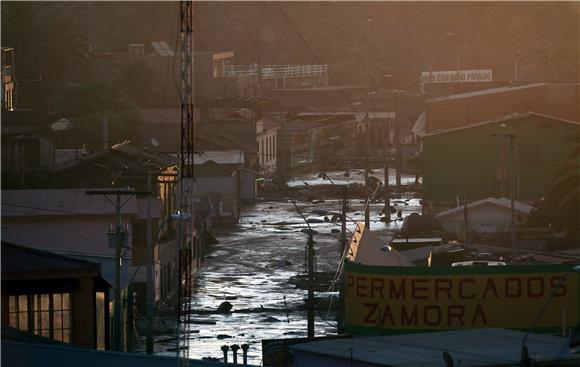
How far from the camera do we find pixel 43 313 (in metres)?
17.7

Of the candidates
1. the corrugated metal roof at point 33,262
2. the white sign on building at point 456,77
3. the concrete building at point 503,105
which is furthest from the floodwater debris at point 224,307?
the white sign on building at point 456,77

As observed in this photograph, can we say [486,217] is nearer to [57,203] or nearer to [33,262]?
[57,203]

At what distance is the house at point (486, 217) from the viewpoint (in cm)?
3569

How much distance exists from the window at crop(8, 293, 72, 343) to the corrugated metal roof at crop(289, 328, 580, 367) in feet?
12.4

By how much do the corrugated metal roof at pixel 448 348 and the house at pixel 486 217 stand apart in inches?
782

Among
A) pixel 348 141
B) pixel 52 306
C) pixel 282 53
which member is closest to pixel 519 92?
pixel 348 141

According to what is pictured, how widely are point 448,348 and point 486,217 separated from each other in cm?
2169

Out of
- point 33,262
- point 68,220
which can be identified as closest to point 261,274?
point 68,220

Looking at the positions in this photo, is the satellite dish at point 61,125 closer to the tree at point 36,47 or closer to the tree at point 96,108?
the tree at point 96,108

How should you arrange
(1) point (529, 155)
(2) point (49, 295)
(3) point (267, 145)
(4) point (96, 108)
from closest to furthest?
1. (2) point (49, 295)
2. (1) point (529, 155)
3. (3) point (267, 145)
4. (4) point (96, 108)

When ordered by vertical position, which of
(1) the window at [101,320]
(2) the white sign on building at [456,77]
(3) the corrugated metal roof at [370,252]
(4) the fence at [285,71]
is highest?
(4) the fence at [285,71]

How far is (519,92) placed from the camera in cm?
5078

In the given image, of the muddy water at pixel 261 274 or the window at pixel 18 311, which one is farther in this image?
the muddy water at pixel 261 274

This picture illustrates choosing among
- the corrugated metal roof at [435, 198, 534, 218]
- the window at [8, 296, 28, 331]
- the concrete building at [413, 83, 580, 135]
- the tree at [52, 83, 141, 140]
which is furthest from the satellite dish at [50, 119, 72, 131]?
the window at [8, 296, 28, 331]
